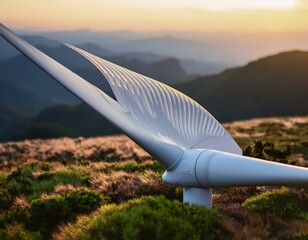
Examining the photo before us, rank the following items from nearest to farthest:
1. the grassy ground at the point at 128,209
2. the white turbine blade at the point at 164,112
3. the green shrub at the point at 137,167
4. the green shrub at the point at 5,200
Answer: the grassy ground at the point at 128,209
the white turbine blade at the point at 164,112
the green shrub at the point at 5,200
the green shrub at the point at 137,167

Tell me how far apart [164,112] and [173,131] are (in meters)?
0.67

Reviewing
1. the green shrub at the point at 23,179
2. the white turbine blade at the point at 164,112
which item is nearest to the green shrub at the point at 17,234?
the white turbine blade at the point at 164,112

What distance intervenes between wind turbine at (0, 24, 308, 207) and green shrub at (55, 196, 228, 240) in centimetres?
128

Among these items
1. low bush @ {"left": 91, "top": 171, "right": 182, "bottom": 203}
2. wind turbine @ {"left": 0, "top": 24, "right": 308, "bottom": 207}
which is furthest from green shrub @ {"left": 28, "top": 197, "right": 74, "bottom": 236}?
wind turbine @ {"left": 0, "top": 24, "right": 308, "bottom": 207}

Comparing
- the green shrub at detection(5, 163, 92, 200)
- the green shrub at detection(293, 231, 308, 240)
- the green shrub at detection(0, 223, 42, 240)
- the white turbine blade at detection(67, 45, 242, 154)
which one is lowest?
the green shrub at detection(5, 163, 92, 200)

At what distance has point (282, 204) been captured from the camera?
1452 centimetres

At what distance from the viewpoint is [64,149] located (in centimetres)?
3475

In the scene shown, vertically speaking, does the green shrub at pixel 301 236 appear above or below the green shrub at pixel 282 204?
above

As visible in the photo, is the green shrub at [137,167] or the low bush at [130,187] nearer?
the low bush at [130,187]

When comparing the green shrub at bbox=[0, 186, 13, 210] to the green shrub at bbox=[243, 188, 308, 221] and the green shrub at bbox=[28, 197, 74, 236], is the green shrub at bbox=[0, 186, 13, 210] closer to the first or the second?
the green shrub at bbox=[28, 197, 74, 236]

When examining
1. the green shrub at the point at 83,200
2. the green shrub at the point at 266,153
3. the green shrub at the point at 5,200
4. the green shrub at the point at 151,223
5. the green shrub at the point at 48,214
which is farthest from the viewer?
the green shrub at the point at 266,153

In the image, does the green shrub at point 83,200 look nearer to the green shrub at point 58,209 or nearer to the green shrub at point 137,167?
the green shrub at point 58,209

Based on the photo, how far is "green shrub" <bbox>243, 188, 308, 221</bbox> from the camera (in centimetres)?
1376

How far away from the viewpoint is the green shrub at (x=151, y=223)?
395 inches
